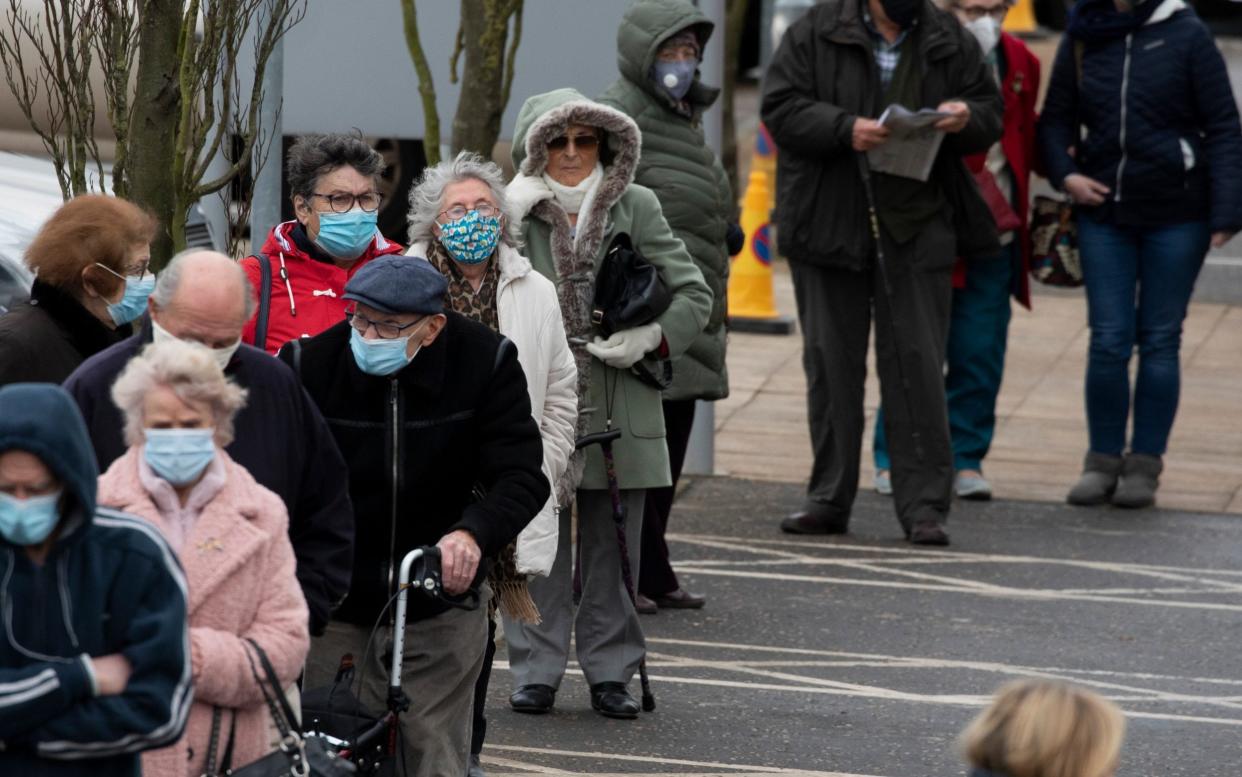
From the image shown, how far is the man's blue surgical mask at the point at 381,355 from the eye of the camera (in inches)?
205

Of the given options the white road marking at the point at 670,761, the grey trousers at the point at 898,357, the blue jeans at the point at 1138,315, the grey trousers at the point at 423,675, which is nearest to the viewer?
the grey trousers at the point at 423,675

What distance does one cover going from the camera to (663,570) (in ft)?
28.7

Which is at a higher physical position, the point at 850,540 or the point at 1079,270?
the point at 1079,270

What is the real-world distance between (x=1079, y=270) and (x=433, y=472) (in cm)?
618

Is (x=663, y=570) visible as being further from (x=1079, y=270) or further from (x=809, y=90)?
(x=1079, y=270)

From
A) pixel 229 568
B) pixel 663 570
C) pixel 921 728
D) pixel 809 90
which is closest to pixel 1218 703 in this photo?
pixel 921 728

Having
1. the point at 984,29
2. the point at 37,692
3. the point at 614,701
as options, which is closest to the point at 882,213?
the point at 984,29

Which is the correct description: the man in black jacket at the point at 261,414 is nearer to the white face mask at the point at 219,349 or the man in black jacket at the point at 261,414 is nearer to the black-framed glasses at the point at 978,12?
the white face mask at the point at 219,349

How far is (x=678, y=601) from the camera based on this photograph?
29.0 ft

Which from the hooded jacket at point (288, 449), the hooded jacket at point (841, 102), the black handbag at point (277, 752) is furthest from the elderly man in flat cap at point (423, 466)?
the hooded jacket at point (841, 102)

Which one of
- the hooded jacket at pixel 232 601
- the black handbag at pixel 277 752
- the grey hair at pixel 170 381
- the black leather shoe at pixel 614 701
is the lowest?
the black leather shoe at pixel 614 701

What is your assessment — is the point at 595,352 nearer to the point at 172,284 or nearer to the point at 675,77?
the point at 675,77

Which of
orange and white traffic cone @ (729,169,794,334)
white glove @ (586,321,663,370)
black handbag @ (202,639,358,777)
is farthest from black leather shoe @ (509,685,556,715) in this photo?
orange and white traffic cone @ (729,169,794,334)

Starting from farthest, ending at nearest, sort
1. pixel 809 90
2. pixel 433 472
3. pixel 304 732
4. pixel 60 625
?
pixel 809 90 < pixel 433 472 < pixel 304 732 < pixel 60 625
